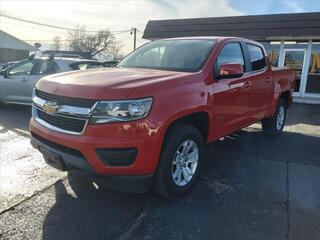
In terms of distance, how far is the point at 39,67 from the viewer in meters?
8.93

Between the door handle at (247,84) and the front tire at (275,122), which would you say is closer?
the door handle at (247,84)

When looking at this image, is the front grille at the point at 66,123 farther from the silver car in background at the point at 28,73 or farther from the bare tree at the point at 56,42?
the bare tree at the point at 56,42

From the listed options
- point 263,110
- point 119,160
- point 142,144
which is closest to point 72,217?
point 119,160

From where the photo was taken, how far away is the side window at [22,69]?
9.11 m

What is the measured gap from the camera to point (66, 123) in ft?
11.5

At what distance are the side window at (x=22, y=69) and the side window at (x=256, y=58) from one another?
5842mm

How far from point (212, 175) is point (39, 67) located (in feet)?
19.6

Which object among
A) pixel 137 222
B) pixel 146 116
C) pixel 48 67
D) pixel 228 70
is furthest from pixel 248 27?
pixel 137 222

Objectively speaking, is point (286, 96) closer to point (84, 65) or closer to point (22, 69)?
point (84, 65)

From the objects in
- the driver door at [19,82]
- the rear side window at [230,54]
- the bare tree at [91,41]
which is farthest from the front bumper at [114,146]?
the bare tree at [91,41]

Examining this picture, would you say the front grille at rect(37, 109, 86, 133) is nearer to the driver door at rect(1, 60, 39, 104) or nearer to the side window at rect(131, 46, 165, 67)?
the side window at rect(131, 46, 165, 67)

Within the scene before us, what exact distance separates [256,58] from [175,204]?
124 inches

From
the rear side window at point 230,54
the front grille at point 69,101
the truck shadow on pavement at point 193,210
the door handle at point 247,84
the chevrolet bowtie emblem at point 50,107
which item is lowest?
the truck shadow on pavement at point 193,210

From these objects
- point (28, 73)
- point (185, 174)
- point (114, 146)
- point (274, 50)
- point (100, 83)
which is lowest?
point (185, 174)
